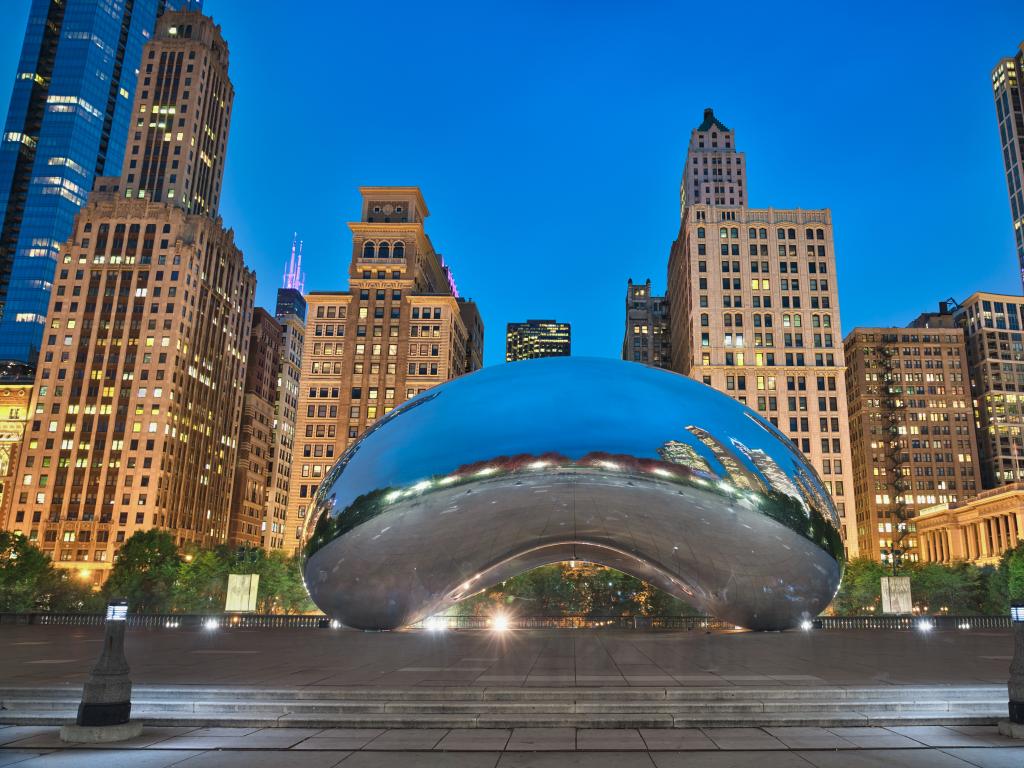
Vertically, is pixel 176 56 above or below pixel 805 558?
above

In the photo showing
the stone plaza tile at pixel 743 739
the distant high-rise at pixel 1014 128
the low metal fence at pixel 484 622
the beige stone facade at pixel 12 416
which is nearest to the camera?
the stone plaza tile at pixel 743 739

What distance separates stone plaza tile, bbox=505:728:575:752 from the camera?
7406mm

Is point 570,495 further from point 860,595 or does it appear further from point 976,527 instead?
point 976,527

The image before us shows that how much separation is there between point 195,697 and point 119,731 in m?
1.34

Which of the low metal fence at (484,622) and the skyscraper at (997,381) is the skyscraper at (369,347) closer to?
the low metal fence at (484,622)


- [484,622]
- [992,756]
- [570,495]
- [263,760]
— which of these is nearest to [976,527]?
[484,622]

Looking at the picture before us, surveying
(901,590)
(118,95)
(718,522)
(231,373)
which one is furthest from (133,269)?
(718,522)

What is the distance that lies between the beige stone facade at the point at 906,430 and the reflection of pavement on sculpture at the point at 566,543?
5629 inches

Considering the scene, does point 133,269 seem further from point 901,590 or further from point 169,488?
point 901,590

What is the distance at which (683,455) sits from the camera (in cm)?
1230

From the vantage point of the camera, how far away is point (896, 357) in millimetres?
153125

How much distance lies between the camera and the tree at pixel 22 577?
49906 millimetres

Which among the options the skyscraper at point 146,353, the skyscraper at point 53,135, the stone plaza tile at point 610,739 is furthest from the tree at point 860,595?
the skyscraper at point 53,135

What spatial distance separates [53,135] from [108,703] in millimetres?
197320
